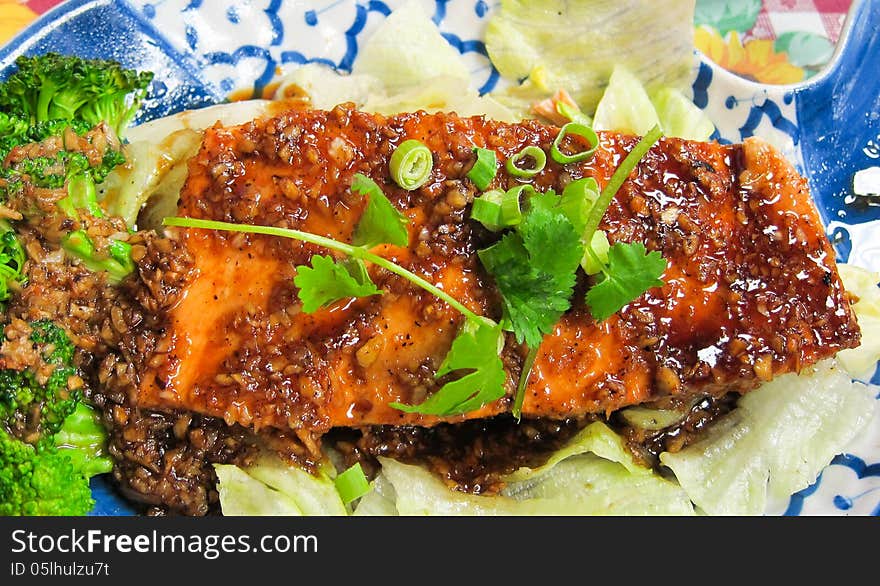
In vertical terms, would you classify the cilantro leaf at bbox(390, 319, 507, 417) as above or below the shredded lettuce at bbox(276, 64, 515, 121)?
below

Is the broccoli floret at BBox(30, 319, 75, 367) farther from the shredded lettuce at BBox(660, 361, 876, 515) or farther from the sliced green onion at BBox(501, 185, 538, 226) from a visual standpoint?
the shredded lettuce at BBox(660, 361, 876, 515)

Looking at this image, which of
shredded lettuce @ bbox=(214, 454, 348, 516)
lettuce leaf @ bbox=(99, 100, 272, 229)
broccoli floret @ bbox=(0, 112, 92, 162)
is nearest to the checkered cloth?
lettuce leaf @ bbox=(99, 100, 272, 229)

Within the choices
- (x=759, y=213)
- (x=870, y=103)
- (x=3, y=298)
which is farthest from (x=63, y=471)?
(x=870, y=103)

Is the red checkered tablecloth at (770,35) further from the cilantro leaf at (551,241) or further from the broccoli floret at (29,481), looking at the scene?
the broccoli floret at (29,481)

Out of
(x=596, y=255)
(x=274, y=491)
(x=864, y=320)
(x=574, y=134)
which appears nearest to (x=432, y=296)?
(x=596, y=255)

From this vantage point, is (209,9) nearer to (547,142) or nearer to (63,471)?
(547,142)

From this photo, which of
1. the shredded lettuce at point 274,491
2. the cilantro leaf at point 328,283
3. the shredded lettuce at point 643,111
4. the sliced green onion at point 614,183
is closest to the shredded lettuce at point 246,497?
the shredded lettuce at point 274,491

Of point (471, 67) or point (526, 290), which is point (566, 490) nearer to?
point (526, 290)
